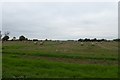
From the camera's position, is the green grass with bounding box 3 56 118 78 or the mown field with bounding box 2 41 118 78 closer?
the green grass with bounding box 3 56 118 78

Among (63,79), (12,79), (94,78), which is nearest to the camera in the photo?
(12,79)

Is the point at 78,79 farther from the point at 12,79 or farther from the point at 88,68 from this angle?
the point at 88,68

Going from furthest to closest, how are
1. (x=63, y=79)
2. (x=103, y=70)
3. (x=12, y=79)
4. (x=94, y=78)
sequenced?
(x=103, y=70)
(x=94, y=78)
(x=63, y=79)
(x=12, y=79)

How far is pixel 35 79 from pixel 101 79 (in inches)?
201

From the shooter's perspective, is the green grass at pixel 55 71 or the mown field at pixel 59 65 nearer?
the green grass at pixel 55 71

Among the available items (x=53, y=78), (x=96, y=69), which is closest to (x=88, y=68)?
(x=96, y=69)

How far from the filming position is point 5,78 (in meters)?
18.3

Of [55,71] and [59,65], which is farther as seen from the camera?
[59,65]

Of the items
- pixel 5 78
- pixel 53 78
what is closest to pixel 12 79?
pixel 5 78

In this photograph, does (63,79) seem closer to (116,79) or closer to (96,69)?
(116,79)

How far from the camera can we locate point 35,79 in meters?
18.7

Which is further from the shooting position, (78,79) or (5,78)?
(78,79)

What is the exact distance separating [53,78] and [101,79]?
3.63 metres

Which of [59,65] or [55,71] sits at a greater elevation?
[59,65]
